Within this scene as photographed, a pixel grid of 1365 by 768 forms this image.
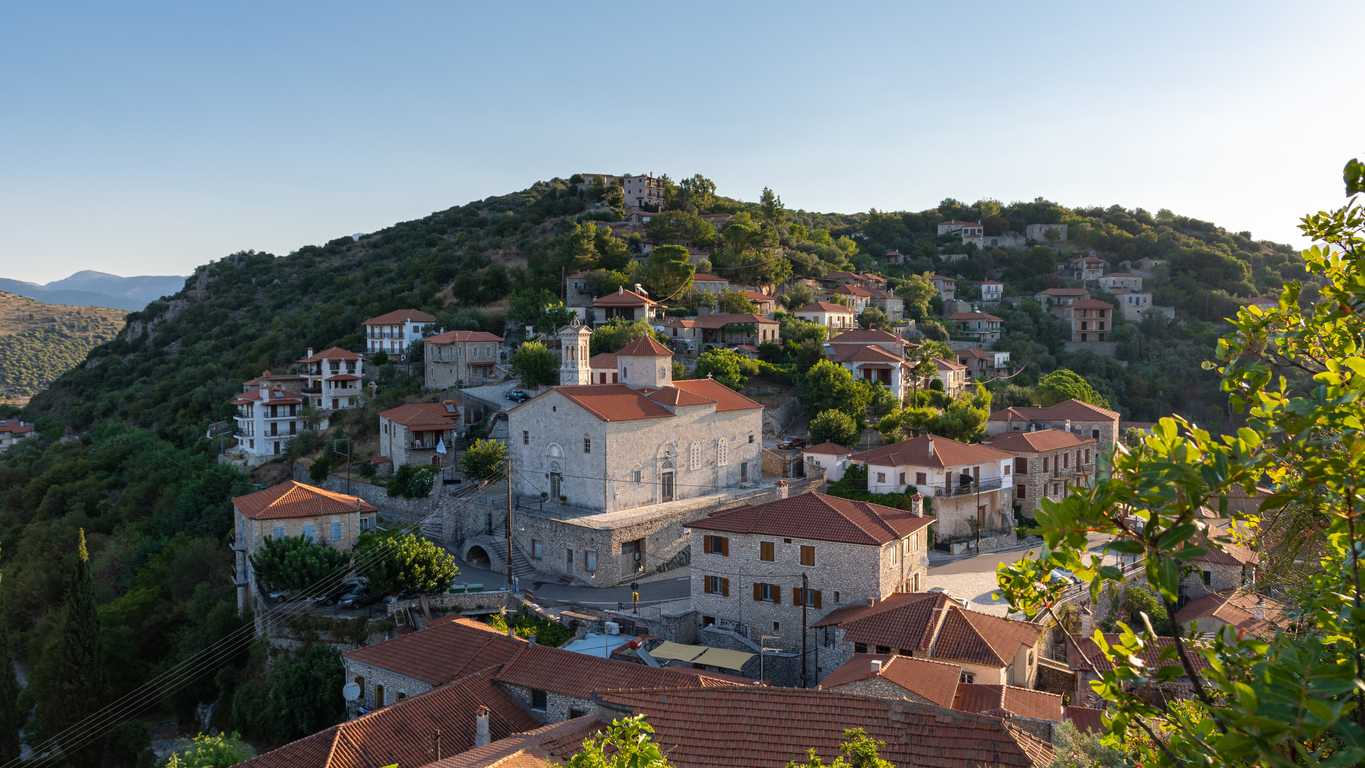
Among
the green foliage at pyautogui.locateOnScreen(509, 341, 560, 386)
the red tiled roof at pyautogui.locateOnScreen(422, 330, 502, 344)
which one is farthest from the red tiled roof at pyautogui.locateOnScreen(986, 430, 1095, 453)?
the red tiled roof at pyautogui.locateOnScreen(422, 330, 502, 344)

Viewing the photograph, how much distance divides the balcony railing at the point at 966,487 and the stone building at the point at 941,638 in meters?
12.3

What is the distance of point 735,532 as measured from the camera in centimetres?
2636

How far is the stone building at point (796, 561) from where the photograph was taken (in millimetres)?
24641

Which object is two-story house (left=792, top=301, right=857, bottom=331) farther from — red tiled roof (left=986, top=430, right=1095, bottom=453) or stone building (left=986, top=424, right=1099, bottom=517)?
stone building (left=986, top=424, right=1099, bottom=517)

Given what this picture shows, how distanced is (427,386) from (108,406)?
3953 centimetres

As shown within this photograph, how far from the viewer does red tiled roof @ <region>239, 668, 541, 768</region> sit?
57.4ft

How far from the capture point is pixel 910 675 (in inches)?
707

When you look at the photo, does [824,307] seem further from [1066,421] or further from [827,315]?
[1066,421]

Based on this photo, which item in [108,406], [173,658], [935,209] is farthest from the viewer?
[935,209]

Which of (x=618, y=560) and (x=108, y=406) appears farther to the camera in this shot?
(x=108, y=406)

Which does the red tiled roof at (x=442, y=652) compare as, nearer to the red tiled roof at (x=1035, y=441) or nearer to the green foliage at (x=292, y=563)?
the green foliage at (x=292, y=563)

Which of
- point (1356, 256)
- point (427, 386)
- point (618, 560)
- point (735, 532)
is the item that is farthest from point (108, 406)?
point (1356, 256)

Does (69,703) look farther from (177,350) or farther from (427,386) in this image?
(177,350)

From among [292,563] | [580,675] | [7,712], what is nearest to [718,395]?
[292,563]
